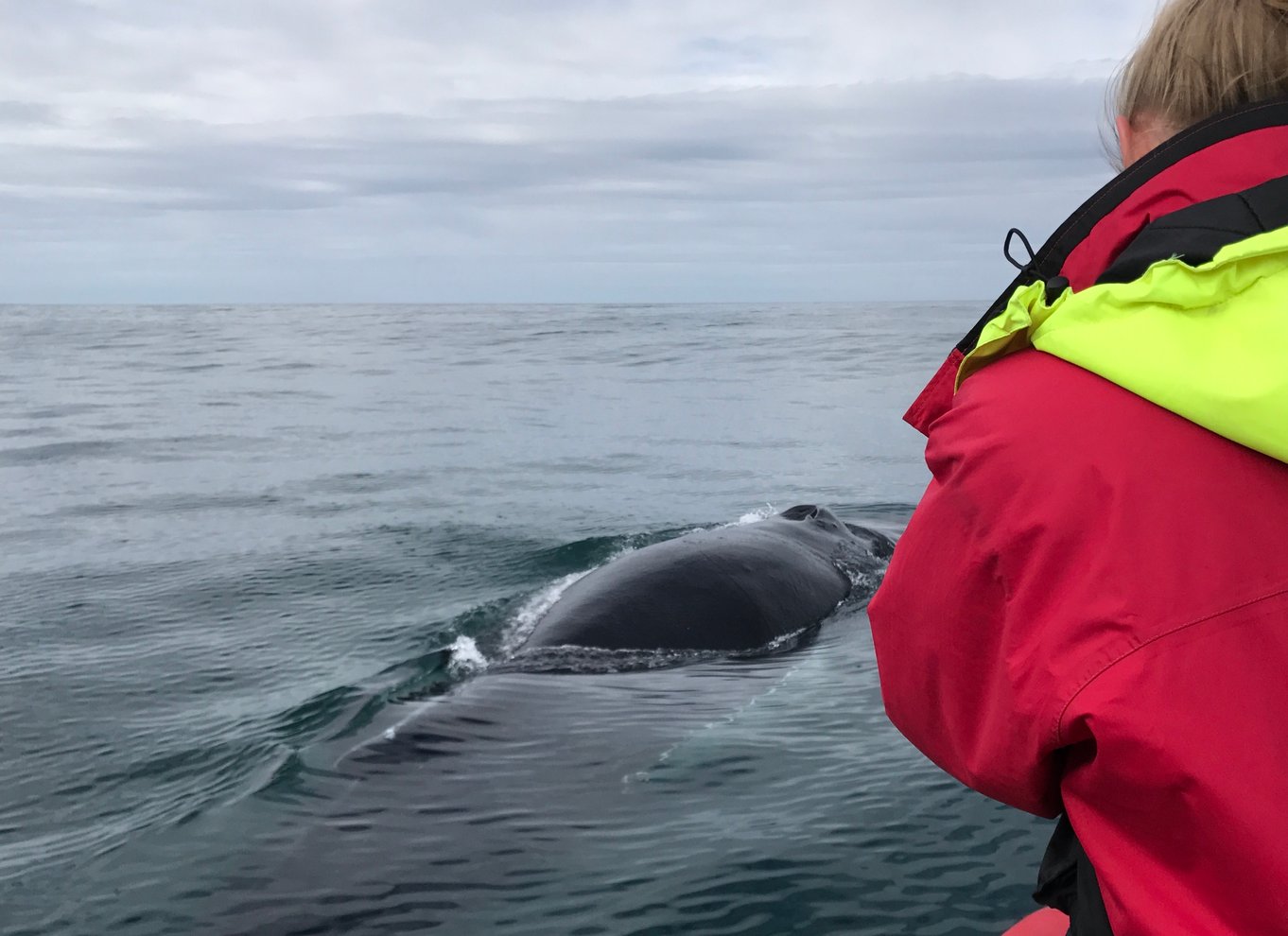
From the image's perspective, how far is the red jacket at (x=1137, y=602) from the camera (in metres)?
1.59

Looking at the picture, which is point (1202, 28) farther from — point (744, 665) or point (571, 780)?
point (744, 665)

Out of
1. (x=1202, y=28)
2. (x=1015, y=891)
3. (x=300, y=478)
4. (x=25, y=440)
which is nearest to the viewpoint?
(x=1202, y=28)

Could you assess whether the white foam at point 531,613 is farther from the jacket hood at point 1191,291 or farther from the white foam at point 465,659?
the jacket hood at point 1191,291

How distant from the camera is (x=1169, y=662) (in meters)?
1.61

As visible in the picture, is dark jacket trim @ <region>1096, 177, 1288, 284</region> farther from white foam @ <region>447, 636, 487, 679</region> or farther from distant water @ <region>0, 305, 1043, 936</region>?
white foam @ <region>447, 636, 487, 679</region>

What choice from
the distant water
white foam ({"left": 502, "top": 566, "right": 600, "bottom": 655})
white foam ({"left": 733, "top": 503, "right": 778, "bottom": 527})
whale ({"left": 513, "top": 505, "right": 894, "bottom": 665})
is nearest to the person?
the distant water

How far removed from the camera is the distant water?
434cm

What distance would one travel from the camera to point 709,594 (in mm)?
7734

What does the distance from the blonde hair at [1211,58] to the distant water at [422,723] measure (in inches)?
123

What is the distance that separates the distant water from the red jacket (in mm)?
2722

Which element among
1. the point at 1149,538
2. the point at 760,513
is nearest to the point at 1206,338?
the point at 1149,538

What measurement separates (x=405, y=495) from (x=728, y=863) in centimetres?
1207

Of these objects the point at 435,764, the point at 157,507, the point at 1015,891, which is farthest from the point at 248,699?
the point at 157,507

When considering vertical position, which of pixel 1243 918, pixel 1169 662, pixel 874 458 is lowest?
pixel 874 458
